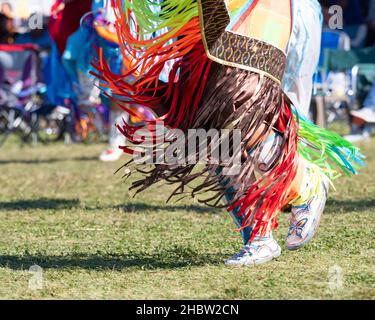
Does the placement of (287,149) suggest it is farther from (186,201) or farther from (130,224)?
(186,201)

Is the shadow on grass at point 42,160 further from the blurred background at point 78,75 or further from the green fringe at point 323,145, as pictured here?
the green fringe at point 323,145

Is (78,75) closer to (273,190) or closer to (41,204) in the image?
(41,204)

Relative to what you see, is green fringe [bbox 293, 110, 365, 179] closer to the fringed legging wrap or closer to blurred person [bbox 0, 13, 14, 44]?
the fringed legging wrap

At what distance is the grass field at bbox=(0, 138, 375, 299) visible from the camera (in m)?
2.76

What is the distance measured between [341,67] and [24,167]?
11.6 feet

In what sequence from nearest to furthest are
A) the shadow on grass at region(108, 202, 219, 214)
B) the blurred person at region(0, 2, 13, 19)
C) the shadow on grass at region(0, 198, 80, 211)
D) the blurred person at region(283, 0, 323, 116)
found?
the blurred person at region(283, 0, 323, 116), the shadow on grass at region(108, 202, 219, 214), the shadow on grass at region(0, 198, 80, 211), the blurred person at region(0, 2, 13, 19)

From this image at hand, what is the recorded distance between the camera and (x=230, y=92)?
2.86 meters

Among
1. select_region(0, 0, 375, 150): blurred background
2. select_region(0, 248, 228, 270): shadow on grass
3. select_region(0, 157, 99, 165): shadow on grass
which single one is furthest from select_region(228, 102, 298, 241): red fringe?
select_region(0, 157, 99, 165): shadow on grass

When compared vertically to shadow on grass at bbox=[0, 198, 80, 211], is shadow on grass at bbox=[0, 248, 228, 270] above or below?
above

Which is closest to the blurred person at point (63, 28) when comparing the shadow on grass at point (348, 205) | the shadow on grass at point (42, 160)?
the shadow on grass at point (42, 160)

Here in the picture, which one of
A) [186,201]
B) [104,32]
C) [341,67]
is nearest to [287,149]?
[186,201]

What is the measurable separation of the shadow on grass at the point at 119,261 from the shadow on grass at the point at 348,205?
1243mm

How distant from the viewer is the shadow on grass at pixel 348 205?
172 inches

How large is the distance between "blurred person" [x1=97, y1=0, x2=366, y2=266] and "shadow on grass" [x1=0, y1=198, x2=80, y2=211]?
1.78 metres
